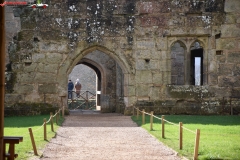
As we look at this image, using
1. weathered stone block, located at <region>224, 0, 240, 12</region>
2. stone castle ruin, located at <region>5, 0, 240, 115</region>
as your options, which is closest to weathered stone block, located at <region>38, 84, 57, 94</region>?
stone castle ruin, located at <region>5, 0, 240, 115</region>

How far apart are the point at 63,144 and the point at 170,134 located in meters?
2.52

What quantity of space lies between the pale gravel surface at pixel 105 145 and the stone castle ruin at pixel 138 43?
3620mm

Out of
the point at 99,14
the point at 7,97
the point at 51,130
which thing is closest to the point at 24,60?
the point at 7,97

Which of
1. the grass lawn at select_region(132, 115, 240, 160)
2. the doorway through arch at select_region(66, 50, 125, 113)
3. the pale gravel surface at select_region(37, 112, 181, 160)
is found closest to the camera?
the grass lawn at select_region(132, 115, 240, 160)

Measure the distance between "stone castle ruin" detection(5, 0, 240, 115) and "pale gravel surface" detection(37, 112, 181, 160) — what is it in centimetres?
362

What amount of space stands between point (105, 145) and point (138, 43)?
7127 millimetres

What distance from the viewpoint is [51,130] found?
408 inches

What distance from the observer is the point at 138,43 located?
49.8 ft

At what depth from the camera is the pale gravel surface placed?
736 cm

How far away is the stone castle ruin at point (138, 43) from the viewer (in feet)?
49.2

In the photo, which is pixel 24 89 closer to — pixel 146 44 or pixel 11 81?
pixel 11 81

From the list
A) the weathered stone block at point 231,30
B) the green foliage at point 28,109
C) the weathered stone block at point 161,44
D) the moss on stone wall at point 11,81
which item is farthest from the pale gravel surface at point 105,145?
the weathered stone block at point 231,30

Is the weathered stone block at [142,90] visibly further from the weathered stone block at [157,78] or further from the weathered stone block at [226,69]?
the weathered stone block at [226,69]

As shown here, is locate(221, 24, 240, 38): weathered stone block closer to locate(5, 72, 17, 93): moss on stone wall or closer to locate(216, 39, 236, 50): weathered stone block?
locate(216, 39, 236, 50): weathered stone block
